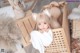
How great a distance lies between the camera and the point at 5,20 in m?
0.97

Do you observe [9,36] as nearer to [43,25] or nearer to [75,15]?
[43,25]

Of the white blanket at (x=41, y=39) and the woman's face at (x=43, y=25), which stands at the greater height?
the woman's face at (x=43, y=25)

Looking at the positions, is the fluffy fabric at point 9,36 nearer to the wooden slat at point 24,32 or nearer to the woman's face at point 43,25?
the wooden slat at point 24,32

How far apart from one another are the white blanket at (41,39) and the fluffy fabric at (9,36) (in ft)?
0.35

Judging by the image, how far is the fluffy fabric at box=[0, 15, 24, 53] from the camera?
92 centimetres

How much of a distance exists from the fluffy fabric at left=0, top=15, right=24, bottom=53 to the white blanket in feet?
0.35

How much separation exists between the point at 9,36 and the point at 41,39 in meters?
0.18

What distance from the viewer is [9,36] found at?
3.05 feet

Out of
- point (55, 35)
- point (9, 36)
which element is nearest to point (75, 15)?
point (55, 35)

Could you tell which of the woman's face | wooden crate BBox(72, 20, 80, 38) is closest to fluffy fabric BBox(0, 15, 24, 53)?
the woman's face

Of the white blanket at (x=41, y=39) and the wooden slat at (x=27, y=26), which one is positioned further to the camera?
the wooden slat at (x=27, y=26)

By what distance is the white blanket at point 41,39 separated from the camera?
84 centimetres

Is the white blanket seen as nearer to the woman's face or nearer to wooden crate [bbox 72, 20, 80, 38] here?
the woman's face

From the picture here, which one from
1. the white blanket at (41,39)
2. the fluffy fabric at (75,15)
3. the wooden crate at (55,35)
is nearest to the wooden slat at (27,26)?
the wooden crate at (55,35)
